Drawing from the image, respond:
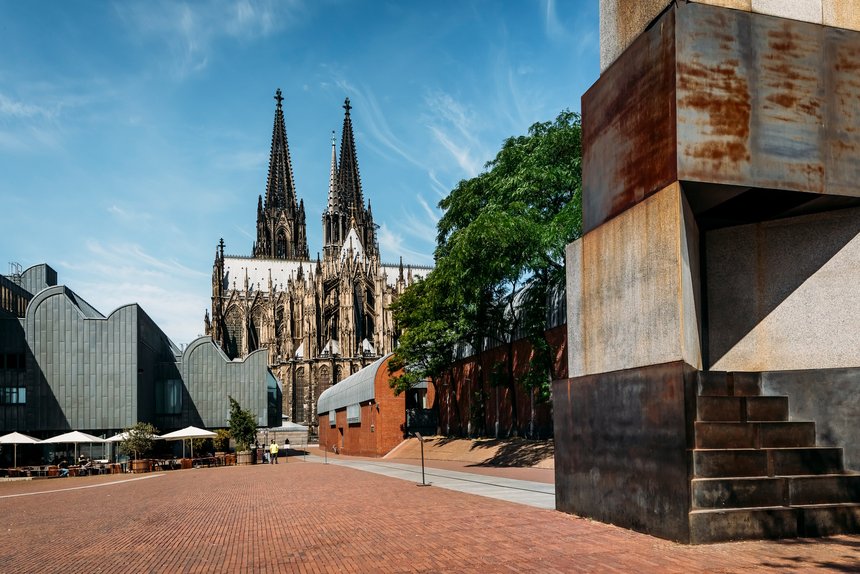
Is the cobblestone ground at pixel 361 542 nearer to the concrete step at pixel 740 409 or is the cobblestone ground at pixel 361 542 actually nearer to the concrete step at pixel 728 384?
the concrete step at pixel 740 409

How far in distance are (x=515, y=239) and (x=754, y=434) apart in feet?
60.3

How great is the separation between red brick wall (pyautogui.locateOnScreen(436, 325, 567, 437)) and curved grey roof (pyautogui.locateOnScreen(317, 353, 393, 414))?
16.4 feet

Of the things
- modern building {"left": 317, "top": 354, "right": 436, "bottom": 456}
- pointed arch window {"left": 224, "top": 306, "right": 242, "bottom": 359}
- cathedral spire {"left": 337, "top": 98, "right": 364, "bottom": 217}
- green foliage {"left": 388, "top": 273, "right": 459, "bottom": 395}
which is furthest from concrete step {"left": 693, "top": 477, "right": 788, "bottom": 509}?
cathedral spire {"left": 337, "top": 98, "right": 364, "bottom": 217}

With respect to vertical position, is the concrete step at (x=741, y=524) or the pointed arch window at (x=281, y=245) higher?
the pointed arch window at (x=281, y=245)

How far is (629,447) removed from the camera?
34.2 feet

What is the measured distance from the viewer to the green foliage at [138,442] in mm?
38250

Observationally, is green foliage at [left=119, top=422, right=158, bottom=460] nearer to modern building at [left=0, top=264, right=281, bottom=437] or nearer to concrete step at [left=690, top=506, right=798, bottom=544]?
modern building at [left=0, top=264, right=281, bottom=437]

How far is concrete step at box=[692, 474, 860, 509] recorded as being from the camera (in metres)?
9.12

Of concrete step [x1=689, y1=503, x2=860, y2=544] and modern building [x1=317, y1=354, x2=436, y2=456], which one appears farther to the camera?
modern building [x1=317, y1=354, x2=436, y2=456]

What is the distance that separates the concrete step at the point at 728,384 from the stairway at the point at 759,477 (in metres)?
0.02

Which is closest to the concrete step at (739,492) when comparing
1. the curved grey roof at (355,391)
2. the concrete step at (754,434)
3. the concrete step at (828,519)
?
the concrete step at (828,519)

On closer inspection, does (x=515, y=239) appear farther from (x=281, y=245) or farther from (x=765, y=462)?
(x=281, y=245)

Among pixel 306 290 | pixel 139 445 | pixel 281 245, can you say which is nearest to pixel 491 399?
pixel 139 445

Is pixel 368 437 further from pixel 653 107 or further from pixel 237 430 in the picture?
pixel 653 107
